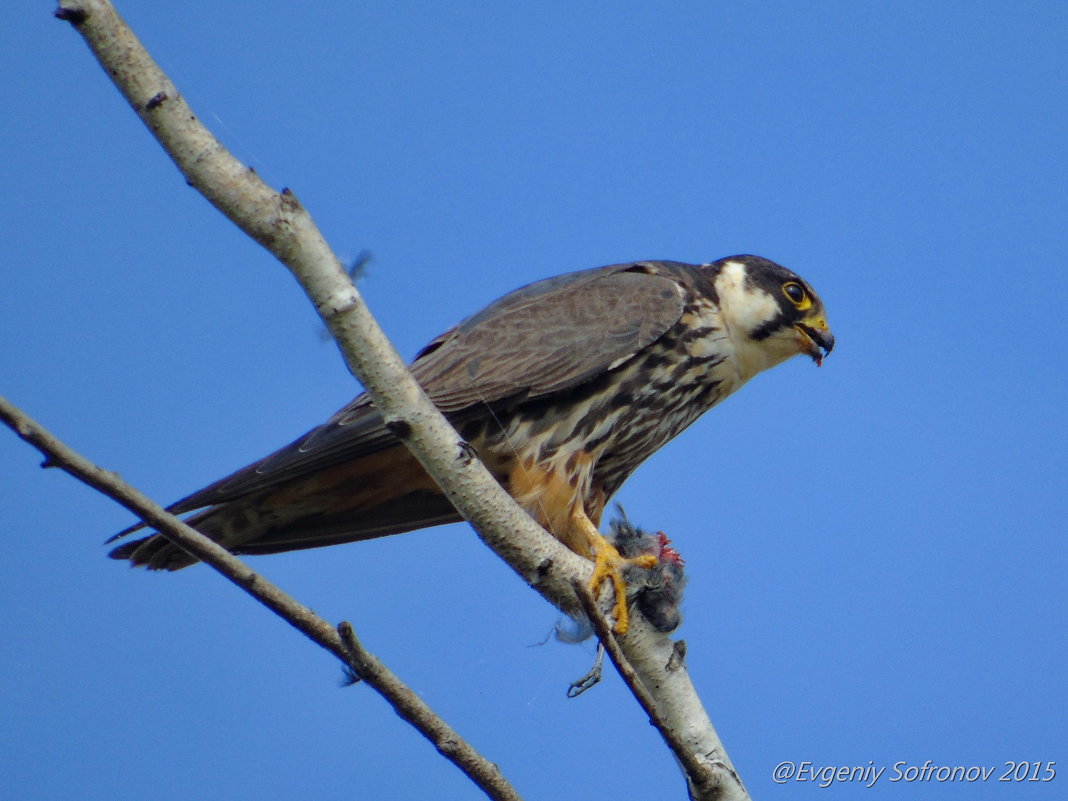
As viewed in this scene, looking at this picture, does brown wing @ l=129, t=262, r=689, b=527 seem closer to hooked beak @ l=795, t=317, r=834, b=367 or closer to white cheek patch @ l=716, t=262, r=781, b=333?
white cheek patch @ l=716, t=262, r=781, b=333

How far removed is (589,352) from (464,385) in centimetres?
46

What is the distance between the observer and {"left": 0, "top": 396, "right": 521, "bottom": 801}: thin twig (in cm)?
233

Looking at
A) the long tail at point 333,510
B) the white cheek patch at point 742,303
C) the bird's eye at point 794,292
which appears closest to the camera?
the long tail at point 333,510

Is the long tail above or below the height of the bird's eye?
below

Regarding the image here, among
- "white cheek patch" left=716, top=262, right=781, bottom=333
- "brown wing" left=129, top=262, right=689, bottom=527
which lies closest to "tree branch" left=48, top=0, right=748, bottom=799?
"brown wing" left=129, top=262, right=689, bottom=527

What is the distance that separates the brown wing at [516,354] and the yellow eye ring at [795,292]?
49 cm

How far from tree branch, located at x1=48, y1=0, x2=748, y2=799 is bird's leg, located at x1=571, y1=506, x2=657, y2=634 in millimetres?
38

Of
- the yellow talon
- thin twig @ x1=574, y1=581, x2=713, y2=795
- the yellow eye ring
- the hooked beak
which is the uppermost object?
the yellow eye ring

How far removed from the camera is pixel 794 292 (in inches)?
193

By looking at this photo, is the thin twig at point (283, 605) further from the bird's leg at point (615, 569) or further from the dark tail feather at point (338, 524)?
the dark tail feather at point (338, 524)

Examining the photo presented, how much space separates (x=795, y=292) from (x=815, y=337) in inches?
7.9

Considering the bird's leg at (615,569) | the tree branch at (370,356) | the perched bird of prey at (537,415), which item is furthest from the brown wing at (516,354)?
the tree branch at (370,356)

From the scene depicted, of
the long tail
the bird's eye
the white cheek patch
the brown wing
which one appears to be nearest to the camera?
the brown wing

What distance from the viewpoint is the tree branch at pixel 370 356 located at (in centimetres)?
235
